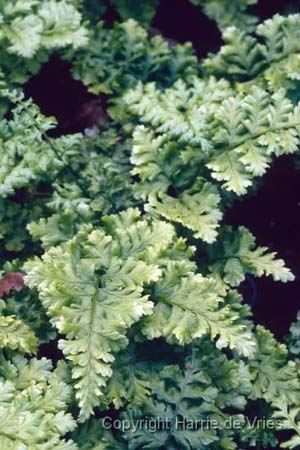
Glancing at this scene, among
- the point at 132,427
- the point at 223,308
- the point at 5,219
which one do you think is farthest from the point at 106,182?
the point at 132,427

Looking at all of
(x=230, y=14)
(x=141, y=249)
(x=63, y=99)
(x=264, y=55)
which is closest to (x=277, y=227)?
(x=264, y=55)

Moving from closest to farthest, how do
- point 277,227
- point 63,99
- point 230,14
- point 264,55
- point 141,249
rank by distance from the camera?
point 141,249 → point 264,55 → point 277,227 → point 230,14 → point 63,99

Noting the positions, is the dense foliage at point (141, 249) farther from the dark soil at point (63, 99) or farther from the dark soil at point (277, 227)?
the dark soil at point (63, 99)

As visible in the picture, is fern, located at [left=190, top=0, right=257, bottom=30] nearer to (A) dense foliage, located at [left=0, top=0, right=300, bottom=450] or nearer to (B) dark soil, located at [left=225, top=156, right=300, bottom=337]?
(A) dense foliage, located at [left=0, top=0, right=300, bottom=450]

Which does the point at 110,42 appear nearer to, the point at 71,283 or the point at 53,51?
the point at 53,51

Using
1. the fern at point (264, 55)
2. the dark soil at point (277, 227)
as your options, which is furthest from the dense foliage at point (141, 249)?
the dark soil at point (277, 227)

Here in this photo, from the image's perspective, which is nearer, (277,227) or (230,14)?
(277,227)

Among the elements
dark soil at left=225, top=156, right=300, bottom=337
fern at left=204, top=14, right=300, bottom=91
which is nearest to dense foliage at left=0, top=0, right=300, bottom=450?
fern at left=204, top=14, right=300, bottom=91

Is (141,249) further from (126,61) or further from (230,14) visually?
(230,14)
